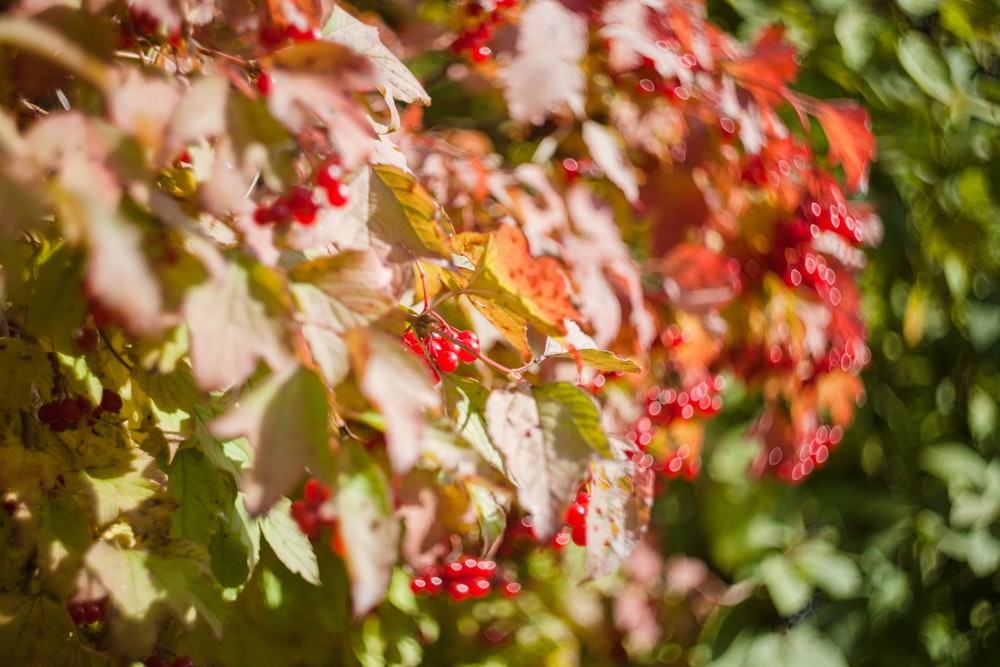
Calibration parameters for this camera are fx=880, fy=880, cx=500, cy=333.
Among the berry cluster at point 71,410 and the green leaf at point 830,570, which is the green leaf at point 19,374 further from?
the green leaf at point 830,570

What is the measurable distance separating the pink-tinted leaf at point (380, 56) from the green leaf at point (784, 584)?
183 centimetres

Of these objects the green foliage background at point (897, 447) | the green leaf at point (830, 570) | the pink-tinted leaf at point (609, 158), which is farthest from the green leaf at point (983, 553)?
the pink-tinted leaf at point (609, 158)

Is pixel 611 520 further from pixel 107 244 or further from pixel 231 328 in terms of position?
pixel 107 244

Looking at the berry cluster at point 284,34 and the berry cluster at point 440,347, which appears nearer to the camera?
the berry cluster at point 284,34

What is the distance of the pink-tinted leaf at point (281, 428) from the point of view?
1.82ft

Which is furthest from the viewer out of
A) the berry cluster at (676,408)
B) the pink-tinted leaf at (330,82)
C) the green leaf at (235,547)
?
the berry cluster at (676,408)

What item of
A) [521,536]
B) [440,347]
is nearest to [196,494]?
[440,347]

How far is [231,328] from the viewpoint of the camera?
22.1 inches

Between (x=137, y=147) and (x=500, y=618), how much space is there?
1.63m

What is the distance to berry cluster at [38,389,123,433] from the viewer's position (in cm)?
87

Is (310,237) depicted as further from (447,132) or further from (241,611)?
(447,132)

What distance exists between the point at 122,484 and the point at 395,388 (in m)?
0.40

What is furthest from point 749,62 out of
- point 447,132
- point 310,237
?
point 310,237

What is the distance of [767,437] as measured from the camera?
2.00 metres
